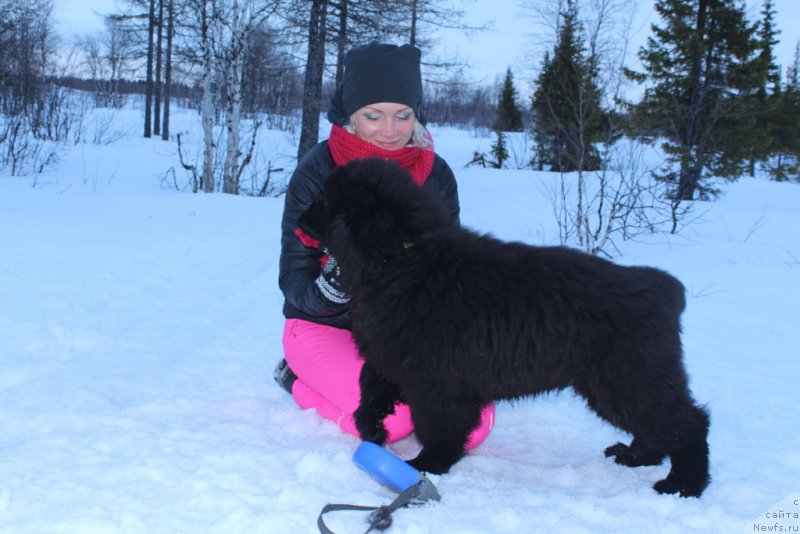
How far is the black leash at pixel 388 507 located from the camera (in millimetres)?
1907

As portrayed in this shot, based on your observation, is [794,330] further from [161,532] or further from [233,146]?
[233,146]

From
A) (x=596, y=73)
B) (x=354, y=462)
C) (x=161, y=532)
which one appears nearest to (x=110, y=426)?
(x=161, y=532)

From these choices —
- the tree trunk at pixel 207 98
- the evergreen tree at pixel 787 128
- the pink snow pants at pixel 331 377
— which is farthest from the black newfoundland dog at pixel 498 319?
the evergreen tree at pixel 787 128

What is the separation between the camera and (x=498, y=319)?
2.19 meters

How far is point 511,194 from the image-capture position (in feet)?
45.9

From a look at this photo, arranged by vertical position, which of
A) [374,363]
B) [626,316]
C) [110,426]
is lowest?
[110,426]

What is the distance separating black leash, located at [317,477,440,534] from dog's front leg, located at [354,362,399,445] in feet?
1.73

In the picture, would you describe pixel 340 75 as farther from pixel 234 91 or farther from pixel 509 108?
pixel 509 108

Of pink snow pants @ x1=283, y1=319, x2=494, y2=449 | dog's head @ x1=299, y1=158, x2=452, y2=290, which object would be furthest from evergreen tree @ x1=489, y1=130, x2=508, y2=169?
dog's head @ x1=299, y1=158, x2=452, y2=290

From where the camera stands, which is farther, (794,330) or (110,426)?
(794,330)

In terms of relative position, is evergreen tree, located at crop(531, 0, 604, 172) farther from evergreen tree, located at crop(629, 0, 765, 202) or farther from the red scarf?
the red scarf

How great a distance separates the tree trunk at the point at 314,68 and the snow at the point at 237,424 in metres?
8.41

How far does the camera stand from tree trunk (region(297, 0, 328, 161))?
45.1 ft

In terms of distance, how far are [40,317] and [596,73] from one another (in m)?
7.24
